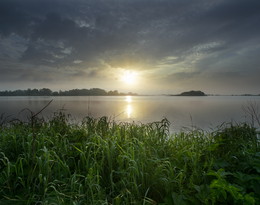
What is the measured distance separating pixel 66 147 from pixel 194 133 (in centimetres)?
354

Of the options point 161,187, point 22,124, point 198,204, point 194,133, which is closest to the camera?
point 198,204

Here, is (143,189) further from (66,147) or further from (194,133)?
(194,133)

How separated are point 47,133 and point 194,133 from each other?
3876 mm

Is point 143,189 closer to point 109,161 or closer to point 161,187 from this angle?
point 161,187

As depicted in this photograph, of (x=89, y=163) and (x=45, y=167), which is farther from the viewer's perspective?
(x=89, y=163)

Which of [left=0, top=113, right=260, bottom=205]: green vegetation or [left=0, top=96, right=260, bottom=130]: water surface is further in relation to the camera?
[left=0, top=96, right=260, bottom=130]: water surface

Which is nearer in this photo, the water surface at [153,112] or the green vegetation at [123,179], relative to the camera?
the green vegetation at [123,179]

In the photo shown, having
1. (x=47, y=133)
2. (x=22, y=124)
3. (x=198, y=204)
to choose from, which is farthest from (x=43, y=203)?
(x=22, y=124)

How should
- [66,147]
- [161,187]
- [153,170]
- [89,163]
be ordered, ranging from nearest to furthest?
[161,187], [153,170], [89,163], [66,147]

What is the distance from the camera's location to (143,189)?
2.26 m

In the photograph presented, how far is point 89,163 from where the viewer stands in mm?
2646

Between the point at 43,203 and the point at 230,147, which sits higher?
the point at 230,147

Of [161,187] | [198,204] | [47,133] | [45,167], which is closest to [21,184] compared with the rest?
[45,167]

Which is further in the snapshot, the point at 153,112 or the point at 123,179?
the point at 153,112
